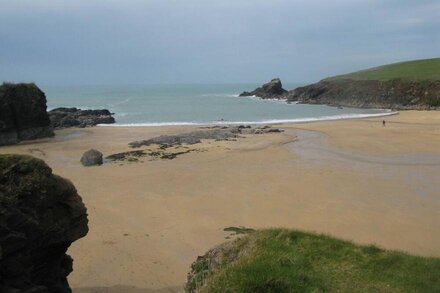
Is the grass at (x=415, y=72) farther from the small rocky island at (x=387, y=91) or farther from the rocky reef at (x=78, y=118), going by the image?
the rocky reef at (x=78, y=118)

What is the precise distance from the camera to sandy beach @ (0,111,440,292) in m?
13.6

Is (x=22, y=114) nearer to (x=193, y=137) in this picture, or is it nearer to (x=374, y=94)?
(x=193, y=137)

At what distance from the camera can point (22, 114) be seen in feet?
142

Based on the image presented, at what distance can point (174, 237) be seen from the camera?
15242mm

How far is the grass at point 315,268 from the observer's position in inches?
279

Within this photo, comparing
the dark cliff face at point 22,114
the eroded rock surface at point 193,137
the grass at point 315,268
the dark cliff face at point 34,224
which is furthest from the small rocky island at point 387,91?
the dark cliff face at point 34,224

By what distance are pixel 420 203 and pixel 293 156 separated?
41.7 feet

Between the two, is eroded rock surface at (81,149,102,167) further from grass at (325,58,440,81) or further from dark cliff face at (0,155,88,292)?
grass at (325,58,440,81)

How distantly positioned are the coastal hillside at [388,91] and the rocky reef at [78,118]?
47.5 meters

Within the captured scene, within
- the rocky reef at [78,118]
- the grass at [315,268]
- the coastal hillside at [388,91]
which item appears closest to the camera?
the grass at [315,268]

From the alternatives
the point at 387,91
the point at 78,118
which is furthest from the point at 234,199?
the point at 387,91

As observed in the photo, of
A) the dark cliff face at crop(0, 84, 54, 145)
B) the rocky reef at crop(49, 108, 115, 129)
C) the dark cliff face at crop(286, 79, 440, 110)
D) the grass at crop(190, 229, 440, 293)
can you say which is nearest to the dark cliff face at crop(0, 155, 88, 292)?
the grass at crop(190, 229, 440, 293)

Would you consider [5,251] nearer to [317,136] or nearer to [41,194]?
[41,194]

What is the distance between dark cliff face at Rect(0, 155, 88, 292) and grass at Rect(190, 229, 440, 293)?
2.99 meters
